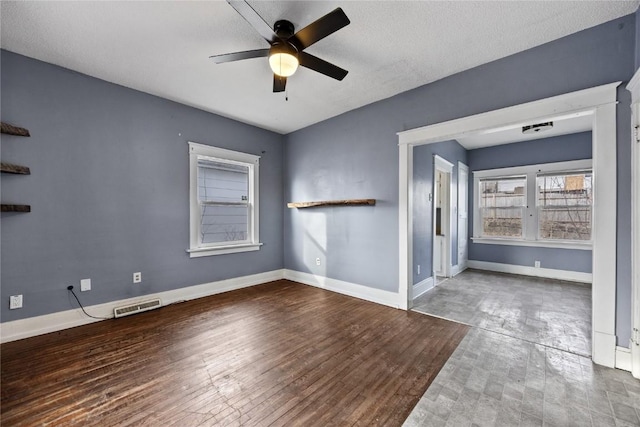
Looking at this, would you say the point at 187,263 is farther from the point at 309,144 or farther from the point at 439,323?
the point at 439,323

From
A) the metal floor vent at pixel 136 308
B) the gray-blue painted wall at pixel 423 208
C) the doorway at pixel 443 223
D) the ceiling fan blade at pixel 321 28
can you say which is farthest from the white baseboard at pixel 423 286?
the metal floor vent at pixel 136 308

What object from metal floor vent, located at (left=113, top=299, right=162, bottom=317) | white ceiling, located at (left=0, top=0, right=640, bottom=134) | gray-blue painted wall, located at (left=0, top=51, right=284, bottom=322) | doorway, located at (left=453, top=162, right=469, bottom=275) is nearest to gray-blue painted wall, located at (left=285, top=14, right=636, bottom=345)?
white ceiling, located at (left=0, top=0, right=640, bottom=134)

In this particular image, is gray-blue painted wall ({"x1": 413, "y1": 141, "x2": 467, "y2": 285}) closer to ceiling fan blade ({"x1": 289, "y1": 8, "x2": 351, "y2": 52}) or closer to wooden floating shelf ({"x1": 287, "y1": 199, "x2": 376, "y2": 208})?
wooden floating shelf ({"x1": 287, "y1": 199, "x2": 376, "y2": 208})

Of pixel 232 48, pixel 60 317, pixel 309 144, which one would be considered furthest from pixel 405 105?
pixel 60 317

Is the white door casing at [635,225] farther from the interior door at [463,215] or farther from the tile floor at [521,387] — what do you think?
the interior door at [463,215]

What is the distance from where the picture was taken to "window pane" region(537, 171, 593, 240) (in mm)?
4680

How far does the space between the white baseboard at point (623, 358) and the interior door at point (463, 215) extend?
11.1 ft

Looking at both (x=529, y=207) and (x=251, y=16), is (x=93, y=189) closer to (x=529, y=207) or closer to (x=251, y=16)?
(x=251, y=16)

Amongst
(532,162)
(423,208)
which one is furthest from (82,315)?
(532,162)

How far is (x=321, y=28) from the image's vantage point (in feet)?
5.87

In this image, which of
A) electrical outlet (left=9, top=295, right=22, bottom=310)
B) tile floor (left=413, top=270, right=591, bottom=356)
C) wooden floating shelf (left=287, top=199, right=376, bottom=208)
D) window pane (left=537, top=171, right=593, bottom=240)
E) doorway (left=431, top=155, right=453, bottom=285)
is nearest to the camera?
electrical outlet (left=9, top=295, right=22, bottom=310)

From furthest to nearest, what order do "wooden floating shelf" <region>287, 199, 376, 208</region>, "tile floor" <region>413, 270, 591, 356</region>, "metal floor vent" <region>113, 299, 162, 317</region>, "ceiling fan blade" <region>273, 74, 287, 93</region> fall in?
"wooden floating shelf" <region>287, 199, 376, 208</region>
"metal floor vent" <region>113, 299, 162, 317</region>
"tile floor" <region>413, 270, 591, 356</region>
"ceiling fan blade" <region>273, 74, 287, 93</region>

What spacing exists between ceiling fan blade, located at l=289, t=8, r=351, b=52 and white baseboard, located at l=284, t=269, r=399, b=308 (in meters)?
3.00

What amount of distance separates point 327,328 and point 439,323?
1281 mm
